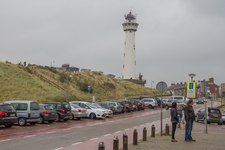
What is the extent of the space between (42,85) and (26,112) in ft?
100

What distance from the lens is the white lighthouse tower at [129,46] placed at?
76.4m

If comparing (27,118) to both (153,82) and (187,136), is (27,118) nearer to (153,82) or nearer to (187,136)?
(187,136)

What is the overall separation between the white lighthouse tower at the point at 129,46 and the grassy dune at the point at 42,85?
6886 millimetres

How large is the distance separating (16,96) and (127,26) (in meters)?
46.1

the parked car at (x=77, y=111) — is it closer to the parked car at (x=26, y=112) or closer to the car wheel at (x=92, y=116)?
the car wheel at (x=92, y=116)

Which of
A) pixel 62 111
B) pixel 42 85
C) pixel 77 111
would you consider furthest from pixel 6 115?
pixel 42 85

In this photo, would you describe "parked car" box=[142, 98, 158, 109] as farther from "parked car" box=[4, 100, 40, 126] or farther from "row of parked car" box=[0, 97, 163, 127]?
"parked car" box=[4, 100, 40, 126]

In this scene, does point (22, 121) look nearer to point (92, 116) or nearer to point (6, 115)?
point (6, 115)

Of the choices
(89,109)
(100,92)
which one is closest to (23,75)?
(100,92)

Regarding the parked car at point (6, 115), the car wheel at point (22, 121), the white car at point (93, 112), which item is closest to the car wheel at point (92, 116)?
the white car at point (93, 112)

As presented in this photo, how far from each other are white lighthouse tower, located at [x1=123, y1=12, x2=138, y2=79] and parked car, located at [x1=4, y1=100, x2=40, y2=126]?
59.2 metres

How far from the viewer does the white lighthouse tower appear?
76.4 m

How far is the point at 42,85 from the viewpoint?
4809 cm

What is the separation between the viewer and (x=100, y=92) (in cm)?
6425
